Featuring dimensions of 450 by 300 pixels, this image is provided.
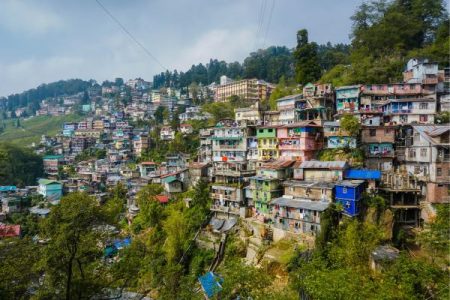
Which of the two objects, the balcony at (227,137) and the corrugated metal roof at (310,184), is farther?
the balcony at (227,137)

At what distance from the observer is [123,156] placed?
65688 mm

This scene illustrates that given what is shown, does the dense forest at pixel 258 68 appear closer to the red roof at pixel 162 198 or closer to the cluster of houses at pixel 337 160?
the cluster of houses at pixel 337 160

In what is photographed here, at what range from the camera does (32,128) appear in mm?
118000

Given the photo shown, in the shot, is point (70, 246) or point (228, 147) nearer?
point (70, 246)

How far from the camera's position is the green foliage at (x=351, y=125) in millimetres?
24812

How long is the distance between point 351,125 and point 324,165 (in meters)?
4.14

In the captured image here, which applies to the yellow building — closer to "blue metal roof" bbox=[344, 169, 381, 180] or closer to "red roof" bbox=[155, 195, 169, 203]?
"blue metal roof" bbox=[344, 169, 381, 180]

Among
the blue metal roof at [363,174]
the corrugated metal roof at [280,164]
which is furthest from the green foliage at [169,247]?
the blue metal roof at [363,174]

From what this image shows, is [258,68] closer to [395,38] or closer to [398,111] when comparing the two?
[395,38]

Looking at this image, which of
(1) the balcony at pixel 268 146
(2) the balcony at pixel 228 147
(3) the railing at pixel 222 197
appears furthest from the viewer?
(2) the balcony at pixel 228 147

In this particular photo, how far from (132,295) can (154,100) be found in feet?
296

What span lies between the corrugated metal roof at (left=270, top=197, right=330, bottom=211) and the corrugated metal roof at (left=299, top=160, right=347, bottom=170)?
2.99 meters

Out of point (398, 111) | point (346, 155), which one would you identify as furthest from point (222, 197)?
point (398, 111)

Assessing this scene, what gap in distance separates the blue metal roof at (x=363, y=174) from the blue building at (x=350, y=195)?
75 cm
